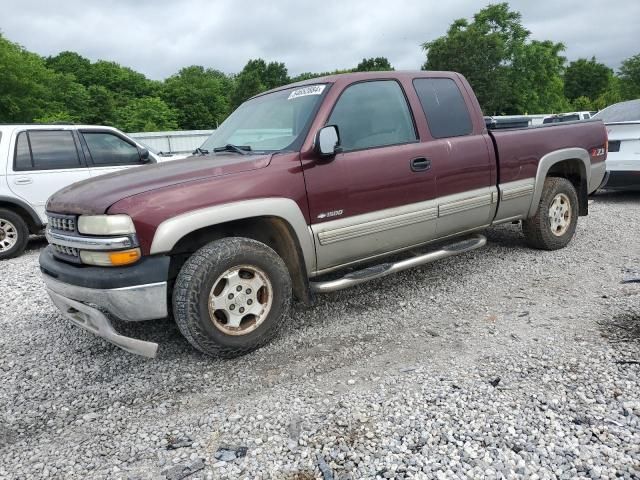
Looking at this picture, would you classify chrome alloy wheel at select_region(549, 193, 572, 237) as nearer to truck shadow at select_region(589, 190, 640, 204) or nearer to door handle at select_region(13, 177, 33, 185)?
truck shadow at select_region(589, 190, 640, 204)

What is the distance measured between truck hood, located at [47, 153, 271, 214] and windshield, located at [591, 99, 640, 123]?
7558 millimetres

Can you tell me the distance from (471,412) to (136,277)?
201 cm

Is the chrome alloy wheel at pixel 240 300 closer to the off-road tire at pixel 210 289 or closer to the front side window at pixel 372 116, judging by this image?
the off-road tire at pixel 210 289

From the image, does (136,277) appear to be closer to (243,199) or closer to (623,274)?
(243,199)

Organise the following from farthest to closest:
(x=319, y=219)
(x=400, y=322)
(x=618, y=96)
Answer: (x=618, y=96) < (x=400, y=322) < (x=319, y=219)

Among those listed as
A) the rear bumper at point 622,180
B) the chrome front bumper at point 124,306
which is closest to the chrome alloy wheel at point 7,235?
the chrome front bumper at point 124,306

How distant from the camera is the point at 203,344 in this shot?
3.07 metres

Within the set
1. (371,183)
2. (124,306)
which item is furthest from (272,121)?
(124,306)

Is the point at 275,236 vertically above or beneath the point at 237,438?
above

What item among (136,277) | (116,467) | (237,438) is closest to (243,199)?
(136,277)

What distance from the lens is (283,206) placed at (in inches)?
128

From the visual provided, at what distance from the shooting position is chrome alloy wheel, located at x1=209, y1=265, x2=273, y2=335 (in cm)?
311

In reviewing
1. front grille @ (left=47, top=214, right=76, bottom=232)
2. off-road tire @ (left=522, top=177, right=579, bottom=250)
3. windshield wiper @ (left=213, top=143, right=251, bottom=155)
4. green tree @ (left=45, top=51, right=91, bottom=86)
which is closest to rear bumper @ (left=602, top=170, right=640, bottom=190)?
off-road tire @ (left=522, top=177, right=579, bottom=250)

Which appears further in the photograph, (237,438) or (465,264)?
(465,264)
